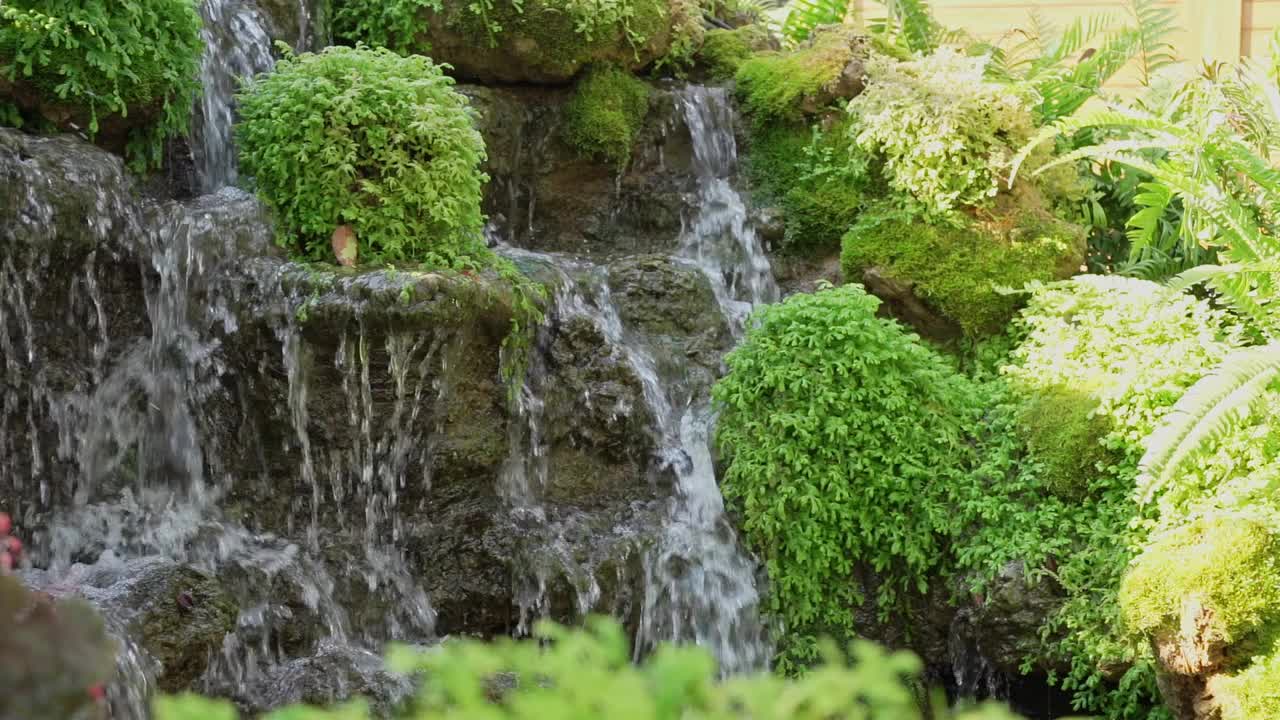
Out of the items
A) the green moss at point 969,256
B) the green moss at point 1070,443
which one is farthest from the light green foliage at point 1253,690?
the green moss at point 969,256

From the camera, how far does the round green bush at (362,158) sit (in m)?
6.99

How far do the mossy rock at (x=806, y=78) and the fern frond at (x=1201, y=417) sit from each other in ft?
13.2

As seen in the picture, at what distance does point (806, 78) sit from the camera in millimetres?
9188

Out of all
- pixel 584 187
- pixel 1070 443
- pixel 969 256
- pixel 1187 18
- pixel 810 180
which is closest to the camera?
A: pixel 1070 443

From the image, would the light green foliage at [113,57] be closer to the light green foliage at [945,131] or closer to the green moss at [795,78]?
the green moss at [795,78]

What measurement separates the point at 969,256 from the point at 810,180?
1416 mm

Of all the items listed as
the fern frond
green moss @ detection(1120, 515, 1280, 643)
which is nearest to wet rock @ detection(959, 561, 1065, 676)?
green moss @ detection(1120, 515, 1280, 643)

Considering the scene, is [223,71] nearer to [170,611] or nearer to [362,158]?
[362,158]

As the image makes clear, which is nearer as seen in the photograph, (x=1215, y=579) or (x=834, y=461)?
(x=1215, y=579)

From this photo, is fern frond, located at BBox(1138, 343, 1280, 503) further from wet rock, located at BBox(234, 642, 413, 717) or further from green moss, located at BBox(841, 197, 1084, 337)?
wet rock, located at BBox(234, 642, 413, 717)

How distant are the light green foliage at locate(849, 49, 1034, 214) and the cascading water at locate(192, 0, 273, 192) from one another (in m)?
3.80

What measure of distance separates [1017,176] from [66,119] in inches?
217

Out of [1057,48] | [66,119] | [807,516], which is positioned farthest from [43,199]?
[1057,48]

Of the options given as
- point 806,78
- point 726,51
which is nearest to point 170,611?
point 806,78
